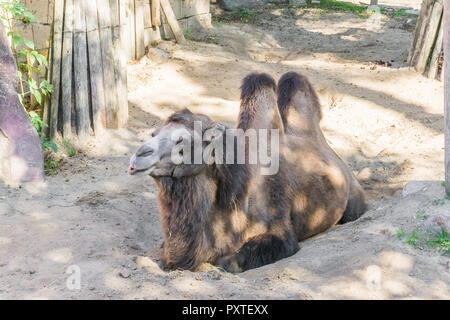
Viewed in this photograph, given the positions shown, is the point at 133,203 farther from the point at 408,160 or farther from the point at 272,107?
the point at 408,160

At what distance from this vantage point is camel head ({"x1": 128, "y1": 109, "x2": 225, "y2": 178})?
3.84m

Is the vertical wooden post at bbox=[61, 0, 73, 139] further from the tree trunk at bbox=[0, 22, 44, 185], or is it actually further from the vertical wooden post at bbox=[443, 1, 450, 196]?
the vertical wooden post at bbox=[443, 1, 450, 196]

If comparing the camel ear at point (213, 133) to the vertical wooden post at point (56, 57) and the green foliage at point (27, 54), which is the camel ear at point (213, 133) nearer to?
the green foliage at point (27, 54)

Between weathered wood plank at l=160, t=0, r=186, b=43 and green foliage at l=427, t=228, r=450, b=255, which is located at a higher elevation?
weathered wood plank at l=160, t=0, r=186, b=43

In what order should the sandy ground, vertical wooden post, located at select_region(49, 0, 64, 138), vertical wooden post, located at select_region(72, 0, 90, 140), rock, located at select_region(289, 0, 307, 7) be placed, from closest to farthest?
the sandy ground, vertical wooden post, located at select_region(49, 0, 64, 138), vertical wooden post, located at select_region(72, 0, 90, 140), rock, located at select_region(289, 0, 307, 7)

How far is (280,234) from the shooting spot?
15.8 ft

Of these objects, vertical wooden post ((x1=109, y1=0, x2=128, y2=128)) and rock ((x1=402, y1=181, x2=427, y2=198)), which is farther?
vertical wooden post ((x1=109, y1=0, x2=128, y2=128))

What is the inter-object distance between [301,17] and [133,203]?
13.8 meters

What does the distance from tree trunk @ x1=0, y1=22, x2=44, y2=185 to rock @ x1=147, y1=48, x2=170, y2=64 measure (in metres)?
4.71

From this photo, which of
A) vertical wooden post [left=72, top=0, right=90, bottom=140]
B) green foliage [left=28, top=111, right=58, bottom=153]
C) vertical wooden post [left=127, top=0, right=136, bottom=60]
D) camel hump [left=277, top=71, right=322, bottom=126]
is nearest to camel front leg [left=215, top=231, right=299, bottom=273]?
camel hump [left=277, top=71, right=322, bottom=126]

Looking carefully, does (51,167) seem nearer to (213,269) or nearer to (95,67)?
(95,67)

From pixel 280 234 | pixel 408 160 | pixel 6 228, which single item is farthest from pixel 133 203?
pixel 408 160

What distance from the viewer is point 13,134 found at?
Result: 5914mm

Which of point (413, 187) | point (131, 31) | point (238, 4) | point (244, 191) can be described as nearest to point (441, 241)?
point (413, 187)
